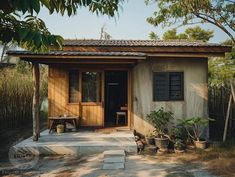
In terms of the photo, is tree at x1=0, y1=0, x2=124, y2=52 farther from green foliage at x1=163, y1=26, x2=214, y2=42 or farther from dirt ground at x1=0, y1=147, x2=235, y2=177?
green foliage at x1=163, y1=26, x2=214, y2=42

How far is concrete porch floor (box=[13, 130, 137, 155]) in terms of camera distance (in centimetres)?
673

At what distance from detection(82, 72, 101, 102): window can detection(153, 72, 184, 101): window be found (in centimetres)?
208

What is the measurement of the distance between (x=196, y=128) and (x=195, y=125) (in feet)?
0.61

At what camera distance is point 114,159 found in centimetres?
612

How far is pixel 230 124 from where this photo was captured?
323 inches

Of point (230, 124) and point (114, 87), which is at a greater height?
point (114, 87)

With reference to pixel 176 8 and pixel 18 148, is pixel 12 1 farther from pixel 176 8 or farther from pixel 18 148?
pixel 176 8

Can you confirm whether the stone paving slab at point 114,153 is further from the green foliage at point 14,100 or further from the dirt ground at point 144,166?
the green foliage at point 14,100

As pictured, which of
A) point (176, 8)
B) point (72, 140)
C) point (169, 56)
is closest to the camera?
point (72, 140)

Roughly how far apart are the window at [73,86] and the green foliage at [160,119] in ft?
9.40

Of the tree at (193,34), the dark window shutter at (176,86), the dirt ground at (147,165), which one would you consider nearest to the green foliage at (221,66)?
the tree at (193,34)

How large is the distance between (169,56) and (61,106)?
4.35m

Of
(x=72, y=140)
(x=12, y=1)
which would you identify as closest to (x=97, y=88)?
(x=72, y=140)

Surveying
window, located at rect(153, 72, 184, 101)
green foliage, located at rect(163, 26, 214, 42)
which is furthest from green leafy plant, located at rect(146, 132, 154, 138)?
green foliage, located at rect(163, 26, 214, 42)
